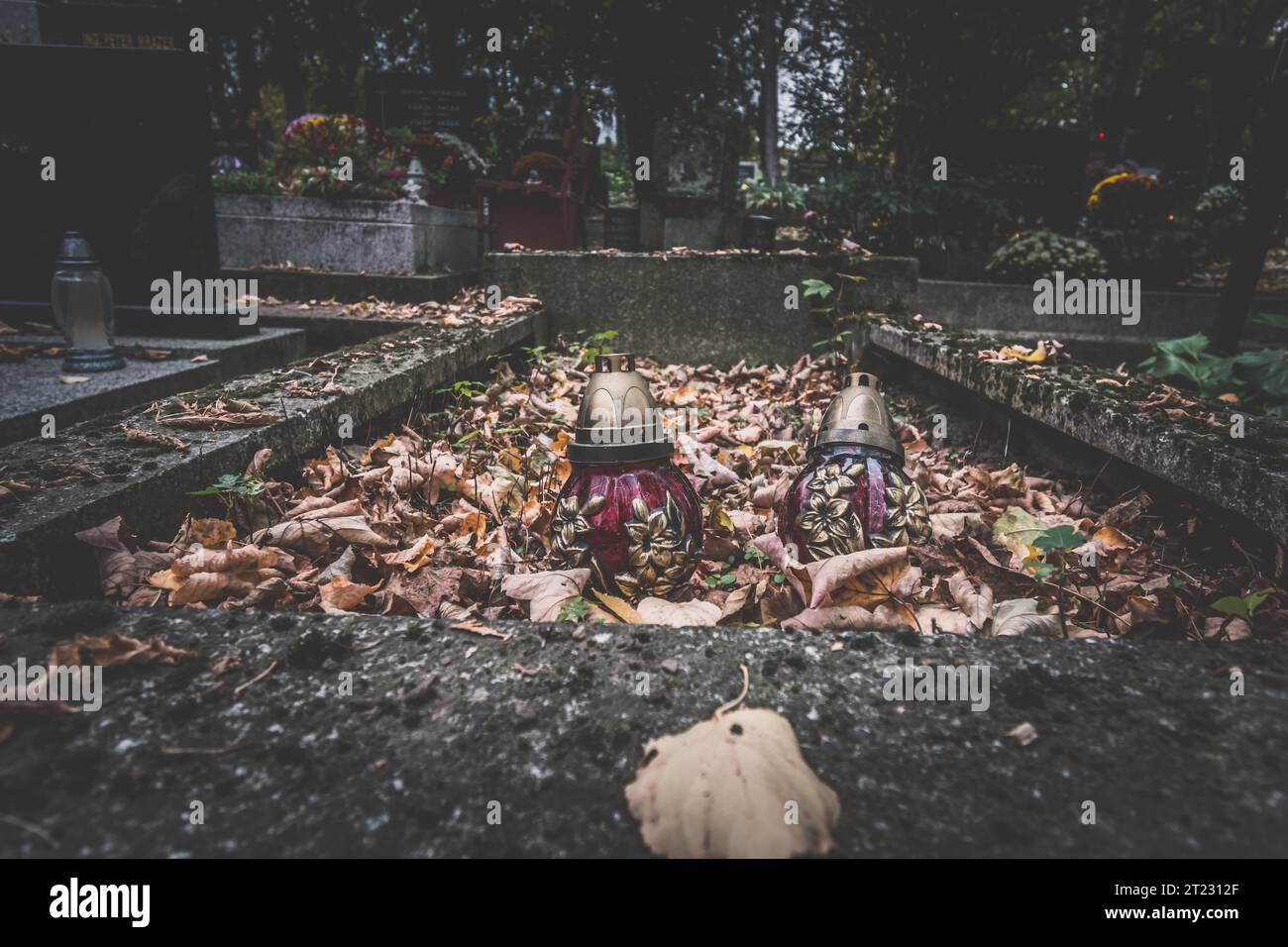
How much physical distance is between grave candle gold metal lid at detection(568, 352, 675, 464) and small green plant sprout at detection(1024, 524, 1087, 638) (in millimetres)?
865

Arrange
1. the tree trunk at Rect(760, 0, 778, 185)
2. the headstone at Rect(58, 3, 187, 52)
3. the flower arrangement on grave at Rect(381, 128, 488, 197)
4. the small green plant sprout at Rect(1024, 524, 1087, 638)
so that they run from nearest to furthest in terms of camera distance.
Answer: the small green plant sprout at Rect(1024, 524, 1087, 638) < the headstone at Rect(58, 3, 187, 52) < the flower arrangement on grave at Rect(381, 128, 488, 197) < the tree trunk at Rect(760, 0, 778, 185)

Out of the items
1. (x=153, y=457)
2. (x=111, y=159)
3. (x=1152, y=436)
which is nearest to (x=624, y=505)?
(x=153, y=457)

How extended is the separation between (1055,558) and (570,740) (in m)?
1.65

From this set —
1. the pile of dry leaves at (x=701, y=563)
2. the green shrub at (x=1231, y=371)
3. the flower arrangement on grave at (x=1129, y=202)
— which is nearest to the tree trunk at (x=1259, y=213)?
the green shrub at (x=1231, y=371)

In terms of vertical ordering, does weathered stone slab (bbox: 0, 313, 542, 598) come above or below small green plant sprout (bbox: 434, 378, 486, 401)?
below

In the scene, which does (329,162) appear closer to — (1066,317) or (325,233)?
(325,233)

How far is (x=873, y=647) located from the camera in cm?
109

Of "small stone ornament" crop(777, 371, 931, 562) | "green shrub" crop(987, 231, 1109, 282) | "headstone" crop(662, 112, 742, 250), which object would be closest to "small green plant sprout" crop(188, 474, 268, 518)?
"small stone ornament" crop(777, 371, 931, 562)

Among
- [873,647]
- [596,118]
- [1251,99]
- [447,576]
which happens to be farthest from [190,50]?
[1251,99]

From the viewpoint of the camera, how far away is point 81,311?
3.62 meters

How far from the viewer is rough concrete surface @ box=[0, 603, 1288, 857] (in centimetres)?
76

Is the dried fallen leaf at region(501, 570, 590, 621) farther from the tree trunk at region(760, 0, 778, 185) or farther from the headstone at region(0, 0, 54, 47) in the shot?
the tree trunk at region(760, 0, 778, 185)

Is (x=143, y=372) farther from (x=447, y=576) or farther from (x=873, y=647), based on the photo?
(x=873, y=647)
